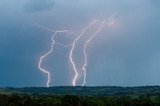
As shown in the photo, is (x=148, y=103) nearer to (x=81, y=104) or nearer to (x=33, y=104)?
(x=81, y=104)

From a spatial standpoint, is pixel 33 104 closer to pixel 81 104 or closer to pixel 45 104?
pixel 45 104

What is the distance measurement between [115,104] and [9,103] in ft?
107

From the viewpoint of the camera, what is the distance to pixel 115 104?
13000 cm

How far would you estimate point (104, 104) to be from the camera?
12825cm

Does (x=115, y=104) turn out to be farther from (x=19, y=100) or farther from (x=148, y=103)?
(x=19, y=100)

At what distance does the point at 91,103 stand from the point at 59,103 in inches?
452

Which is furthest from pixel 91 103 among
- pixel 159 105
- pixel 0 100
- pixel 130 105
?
pixel 0 100

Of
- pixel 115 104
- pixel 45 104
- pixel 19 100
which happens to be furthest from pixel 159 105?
pixel 19 100

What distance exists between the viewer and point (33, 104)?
412 ft

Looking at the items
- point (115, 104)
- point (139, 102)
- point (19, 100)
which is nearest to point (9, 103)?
point (19, 100)

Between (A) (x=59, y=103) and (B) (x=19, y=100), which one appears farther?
(B) (x=19, y=100)

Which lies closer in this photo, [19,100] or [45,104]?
[45,104]

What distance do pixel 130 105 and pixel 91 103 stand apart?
12.8 meters

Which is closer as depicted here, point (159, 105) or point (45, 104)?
point (45, 104)
